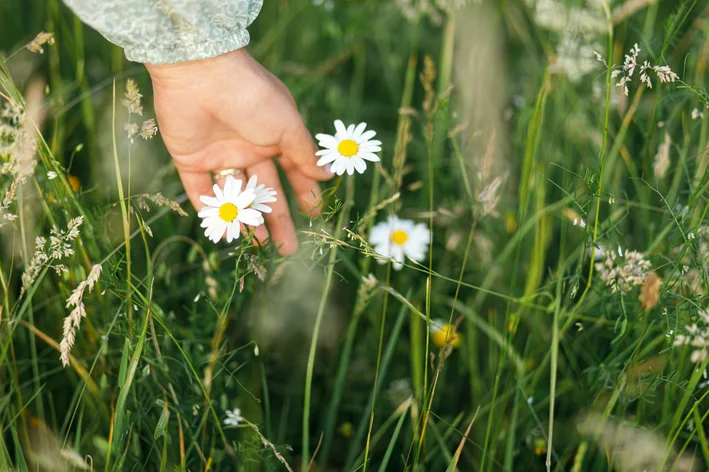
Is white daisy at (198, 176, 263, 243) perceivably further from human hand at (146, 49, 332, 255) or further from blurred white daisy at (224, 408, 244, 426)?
blurred white daisy at (224, 408, 244, 426)

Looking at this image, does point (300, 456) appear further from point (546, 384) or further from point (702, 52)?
point (702, 52)

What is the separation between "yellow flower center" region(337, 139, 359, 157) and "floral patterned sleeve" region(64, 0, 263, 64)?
0.22m

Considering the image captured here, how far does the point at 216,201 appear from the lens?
866mm

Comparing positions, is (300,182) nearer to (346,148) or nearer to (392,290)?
(346,148)

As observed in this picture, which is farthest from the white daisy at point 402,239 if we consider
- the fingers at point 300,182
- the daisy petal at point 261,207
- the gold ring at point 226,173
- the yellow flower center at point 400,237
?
the daisy petal at point 261,207

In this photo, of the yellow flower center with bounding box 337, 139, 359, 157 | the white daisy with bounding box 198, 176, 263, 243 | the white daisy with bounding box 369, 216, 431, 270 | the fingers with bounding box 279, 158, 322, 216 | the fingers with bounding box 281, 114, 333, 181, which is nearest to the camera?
the white daisy with bounding box 198, 176, 263, 243

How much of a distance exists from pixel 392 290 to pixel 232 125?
1.26 ft

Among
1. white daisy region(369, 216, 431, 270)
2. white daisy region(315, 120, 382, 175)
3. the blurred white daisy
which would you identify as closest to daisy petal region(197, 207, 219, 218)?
white daisy region(315, 120, 382, 175)

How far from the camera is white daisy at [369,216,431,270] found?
1.27 meters

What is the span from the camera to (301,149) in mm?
1084

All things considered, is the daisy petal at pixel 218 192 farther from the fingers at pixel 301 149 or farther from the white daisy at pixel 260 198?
the fingers at pixel 301 149

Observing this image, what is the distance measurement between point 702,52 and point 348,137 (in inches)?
36.1

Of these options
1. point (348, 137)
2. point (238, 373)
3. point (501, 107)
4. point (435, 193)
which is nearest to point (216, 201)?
point (348, 137)

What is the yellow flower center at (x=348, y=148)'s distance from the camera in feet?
3.13
